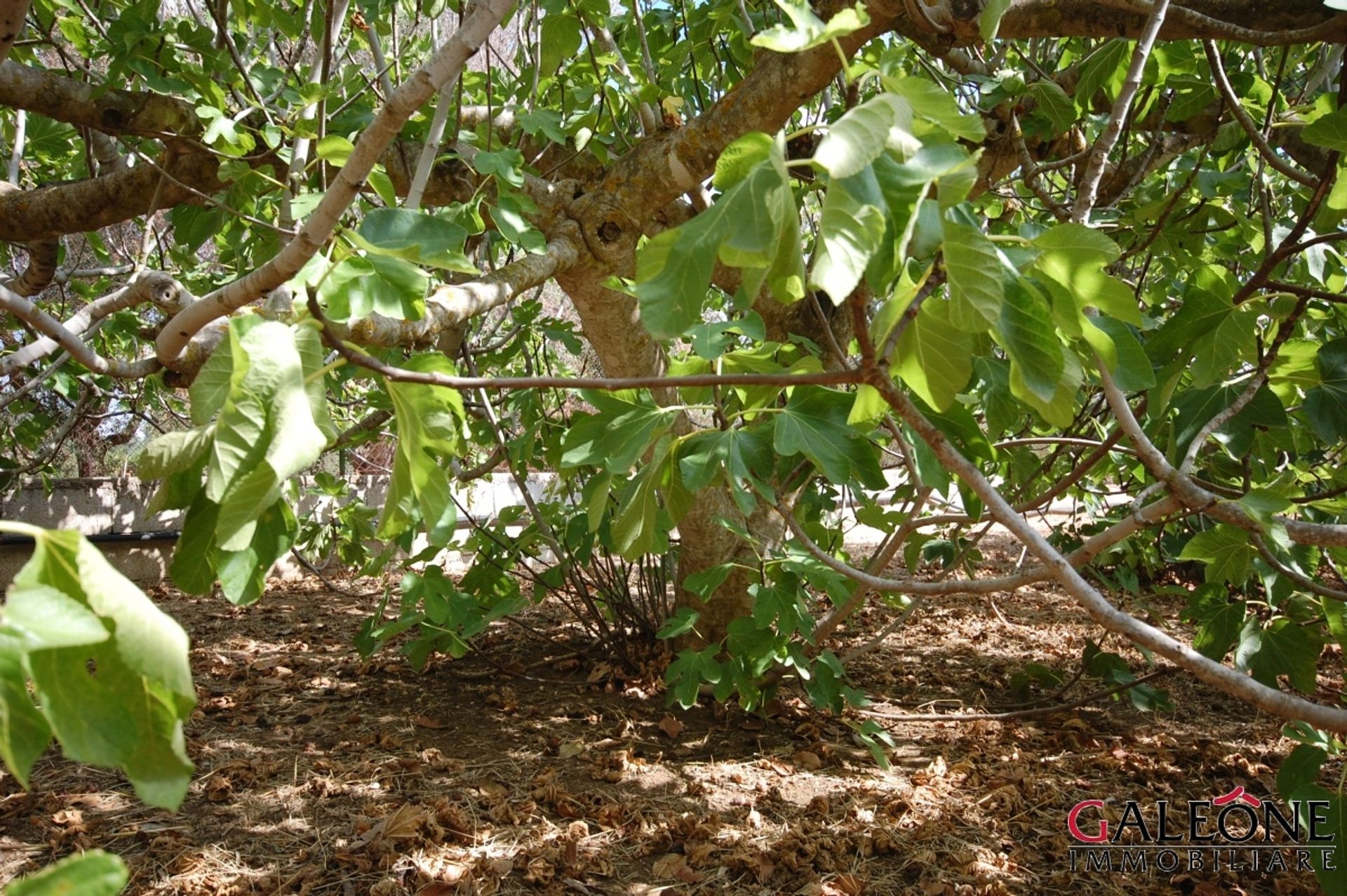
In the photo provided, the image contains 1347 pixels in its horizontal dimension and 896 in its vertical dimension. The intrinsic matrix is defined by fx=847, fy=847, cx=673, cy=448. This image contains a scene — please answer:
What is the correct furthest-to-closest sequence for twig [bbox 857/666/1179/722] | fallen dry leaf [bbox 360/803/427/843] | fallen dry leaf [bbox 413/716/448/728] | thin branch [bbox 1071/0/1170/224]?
fallen dry leaf [bbox 413/716/448/728] → twig [bbox 857/666/1179/722] → fallen dry leaf [bbox 360/803/427/843] → thin branch [bbox 1071/0/1170/224]

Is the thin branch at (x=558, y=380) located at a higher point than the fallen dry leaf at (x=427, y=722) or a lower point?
higher

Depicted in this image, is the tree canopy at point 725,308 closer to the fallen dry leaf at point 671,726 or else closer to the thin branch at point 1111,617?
the thin branch at point 1111,617

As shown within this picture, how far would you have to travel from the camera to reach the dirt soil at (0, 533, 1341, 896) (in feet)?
6.52

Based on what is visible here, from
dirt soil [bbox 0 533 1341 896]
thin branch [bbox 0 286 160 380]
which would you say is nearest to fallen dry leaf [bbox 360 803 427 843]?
dirt soil [bbox 0 533 1341 896]

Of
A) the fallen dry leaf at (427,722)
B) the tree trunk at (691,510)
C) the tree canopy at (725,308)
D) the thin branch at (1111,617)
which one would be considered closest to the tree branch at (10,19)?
the tree canopy at (725,308)

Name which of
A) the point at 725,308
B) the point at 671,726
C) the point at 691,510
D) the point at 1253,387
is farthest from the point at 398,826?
the point at 725,308

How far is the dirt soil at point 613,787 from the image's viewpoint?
1.99 meters

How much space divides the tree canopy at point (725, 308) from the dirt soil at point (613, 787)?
0.78ft

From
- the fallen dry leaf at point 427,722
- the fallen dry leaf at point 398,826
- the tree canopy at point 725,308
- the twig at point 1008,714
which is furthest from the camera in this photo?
the fallen dry leaf at point 427,722

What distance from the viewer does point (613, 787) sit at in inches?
95.2

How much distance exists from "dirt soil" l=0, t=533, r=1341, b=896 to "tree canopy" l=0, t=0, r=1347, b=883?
238 mm

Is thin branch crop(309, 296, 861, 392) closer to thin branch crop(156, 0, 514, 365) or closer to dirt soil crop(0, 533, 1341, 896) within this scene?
thin branch crop(156, 0, 514, 365)

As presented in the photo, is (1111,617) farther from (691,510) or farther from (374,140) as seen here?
(691,510)

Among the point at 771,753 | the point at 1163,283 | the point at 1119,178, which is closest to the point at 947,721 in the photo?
the point at 771,753
